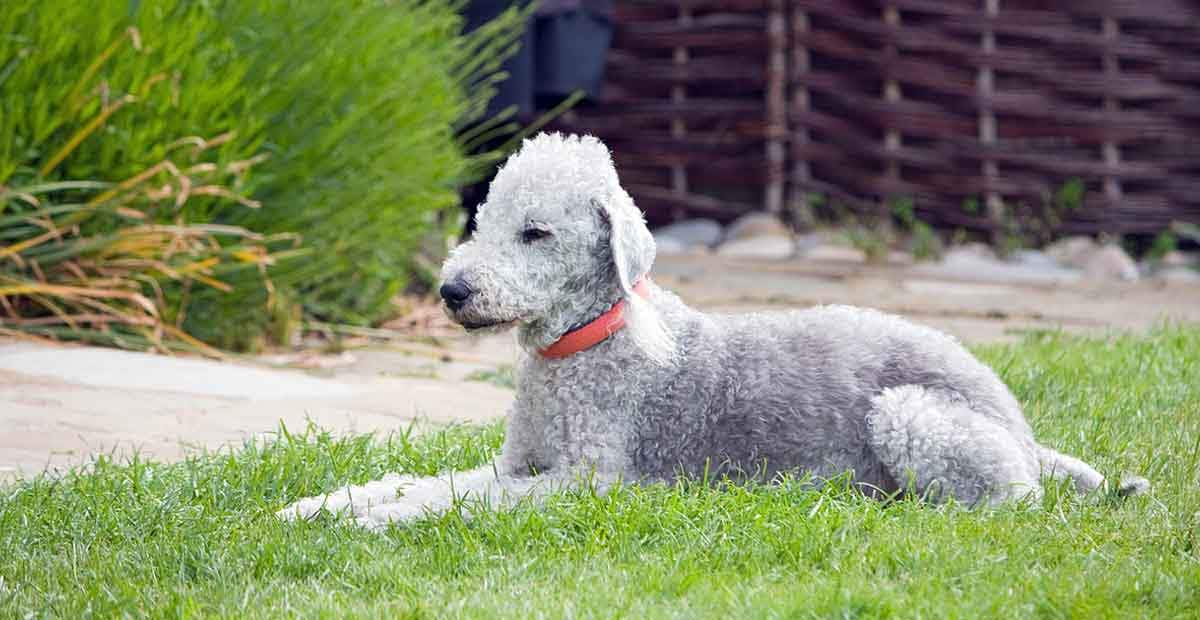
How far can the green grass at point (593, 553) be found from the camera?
3.06 metres

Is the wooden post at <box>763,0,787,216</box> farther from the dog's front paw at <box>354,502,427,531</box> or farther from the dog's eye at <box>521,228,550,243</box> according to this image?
the dog's front paw at <box>354,502,427,531</box>

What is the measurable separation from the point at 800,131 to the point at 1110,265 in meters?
3.08

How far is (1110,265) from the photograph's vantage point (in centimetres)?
1074

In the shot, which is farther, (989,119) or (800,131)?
(800,131)

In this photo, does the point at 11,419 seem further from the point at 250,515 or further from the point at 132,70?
the point at 132,70

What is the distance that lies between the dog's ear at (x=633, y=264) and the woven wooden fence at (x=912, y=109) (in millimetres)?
7982

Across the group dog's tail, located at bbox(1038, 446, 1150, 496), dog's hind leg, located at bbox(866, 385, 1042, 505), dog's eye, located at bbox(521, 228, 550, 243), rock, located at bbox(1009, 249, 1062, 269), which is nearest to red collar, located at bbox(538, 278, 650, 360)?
dog's eye, located at bbox(521, 228, 550, 243)

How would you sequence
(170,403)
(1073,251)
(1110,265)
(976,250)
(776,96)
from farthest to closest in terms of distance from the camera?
(776,96), (976,250), (1073,251), (1110,265), (170,403)

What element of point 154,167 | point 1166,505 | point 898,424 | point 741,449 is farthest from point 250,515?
point 154,167

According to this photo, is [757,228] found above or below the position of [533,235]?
below

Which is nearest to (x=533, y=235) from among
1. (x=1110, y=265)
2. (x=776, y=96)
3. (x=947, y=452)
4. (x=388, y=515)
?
(x=388, y=515)

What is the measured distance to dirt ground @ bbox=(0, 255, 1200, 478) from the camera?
4.76 m

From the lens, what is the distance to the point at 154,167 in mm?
6172

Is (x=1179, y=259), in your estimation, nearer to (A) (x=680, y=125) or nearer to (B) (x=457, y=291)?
(A) (x=680, y=125)
